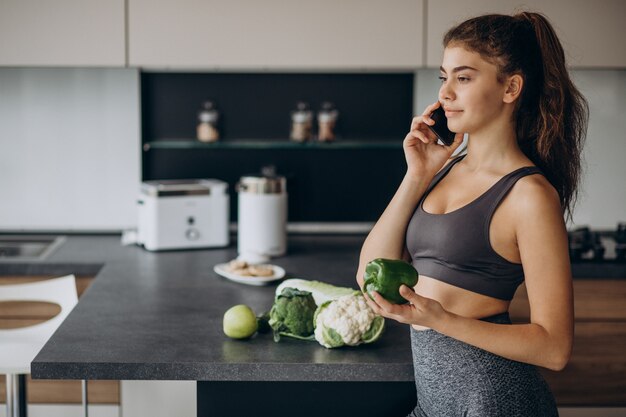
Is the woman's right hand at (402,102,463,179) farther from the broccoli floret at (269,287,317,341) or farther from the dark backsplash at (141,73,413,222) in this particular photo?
the dark backsplash at (141,73,413,222)

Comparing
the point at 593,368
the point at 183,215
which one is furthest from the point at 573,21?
the point at 183,215

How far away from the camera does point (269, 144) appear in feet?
12.8

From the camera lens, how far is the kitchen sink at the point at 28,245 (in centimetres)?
355

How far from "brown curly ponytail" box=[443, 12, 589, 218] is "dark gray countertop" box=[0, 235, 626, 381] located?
0.57m

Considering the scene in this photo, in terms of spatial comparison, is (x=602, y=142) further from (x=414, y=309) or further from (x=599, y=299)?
(x=414, y=309)

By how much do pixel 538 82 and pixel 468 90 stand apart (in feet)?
0.52

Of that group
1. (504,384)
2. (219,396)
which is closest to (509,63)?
(504,384)

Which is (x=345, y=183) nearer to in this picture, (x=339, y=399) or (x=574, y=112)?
(x=339, y=399)

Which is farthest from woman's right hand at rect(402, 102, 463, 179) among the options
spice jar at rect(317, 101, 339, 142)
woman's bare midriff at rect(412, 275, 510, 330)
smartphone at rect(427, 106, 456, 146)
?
spice jar at rect(317, 101, 339, 142)

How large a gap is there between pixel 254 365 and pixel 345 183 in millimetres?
2137

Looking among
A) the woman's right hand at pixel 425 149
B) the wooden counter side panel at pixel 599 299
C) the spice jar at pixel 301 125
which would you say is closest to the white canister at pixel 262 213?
the spice jar at pixel 301 125

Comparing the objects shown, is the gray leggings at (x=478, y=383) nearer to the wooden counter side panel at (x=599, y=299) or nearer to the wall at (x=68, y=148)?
the wooden counter side panel at (x=599, y=299)

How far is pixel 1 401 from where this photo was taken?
317cm

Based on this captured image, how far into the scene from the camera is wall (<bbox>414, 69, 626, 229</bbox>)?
12.6ft
